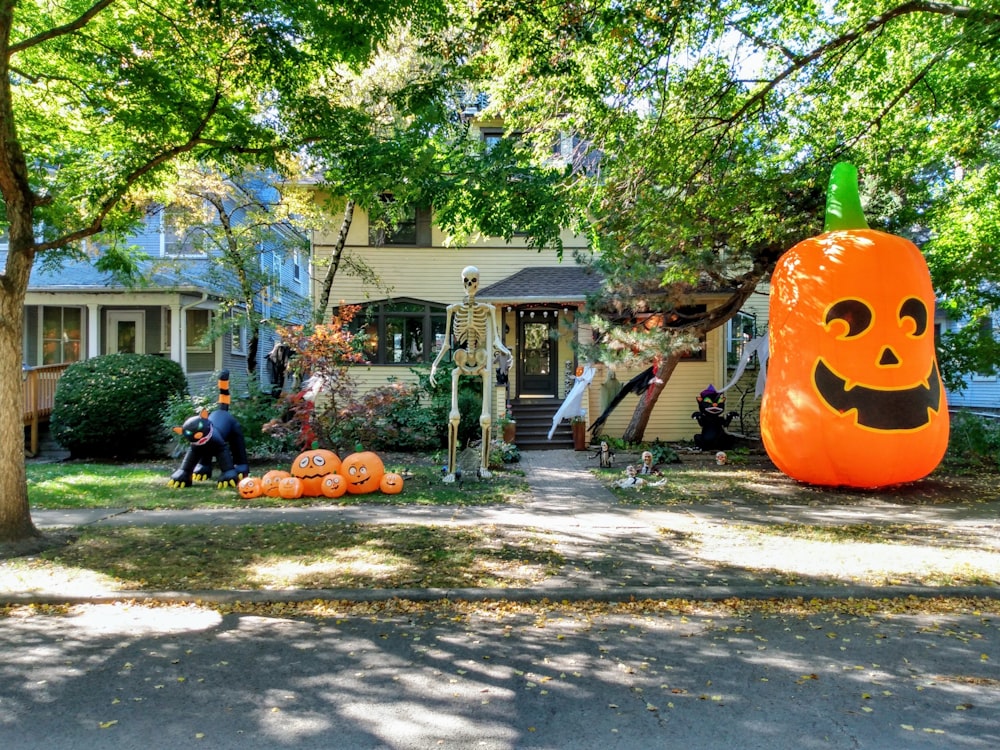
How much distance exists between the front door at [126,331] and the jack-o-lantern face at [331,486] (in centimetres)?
1185

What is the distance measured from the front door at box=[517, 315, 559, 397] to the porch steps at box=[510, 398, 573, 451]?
628 millimetres

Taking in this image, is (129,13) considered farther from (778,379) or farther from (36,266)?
(36,266)

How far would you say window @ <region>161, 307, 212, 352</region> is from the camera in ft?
61.4

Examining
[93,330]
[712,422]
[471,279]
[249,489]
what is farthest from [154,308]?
[712,422]

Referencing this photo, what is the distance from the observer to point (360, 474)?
10.0 metres

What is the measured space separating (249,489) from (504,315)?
29.6 feet

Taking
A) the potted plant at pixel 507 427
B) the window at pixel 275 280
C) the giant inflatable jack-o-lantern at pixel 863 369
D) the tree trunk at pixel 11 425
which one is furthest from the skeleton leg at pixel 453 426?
the window at pixel 275 280

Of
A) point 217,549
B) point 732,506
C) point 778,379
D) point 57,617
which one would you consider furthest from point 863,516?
point 57,617

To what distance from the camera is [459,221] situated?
320 inches

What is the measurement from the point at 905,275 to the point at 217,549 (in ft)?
30.1

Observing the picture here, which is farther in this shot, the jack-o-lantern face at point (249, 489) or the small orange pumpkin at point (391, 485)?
the small orange pumpkin at point (391, 485)

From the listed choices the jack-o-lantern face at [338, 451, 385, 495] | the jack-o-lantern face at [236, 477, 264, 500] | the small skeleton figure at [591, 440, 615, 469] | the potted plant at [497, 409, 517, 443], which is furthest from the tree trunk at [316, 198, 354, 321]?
the small skeleton figure at [591, 440, 615, 469]

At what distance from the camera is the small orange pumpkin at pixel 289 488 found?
976 cm

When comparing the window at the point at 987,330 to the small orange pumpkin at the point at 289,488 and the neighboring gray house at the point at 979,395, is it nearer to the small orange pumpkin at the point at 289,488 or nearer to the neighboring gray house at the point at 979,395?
the neighboring gray house at the point at 979,395
